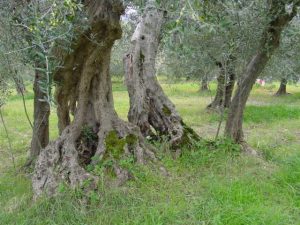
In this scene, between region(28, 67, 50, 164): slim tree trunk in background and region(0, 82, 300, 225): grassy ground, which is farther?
region(28, 67, 50, 164): slim tree trunk in background

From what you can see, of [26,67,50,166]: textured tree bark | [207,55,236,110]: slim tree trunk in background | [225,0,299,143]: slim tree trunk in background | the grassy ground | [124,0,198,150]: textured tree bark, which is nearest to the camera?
the grassy ground

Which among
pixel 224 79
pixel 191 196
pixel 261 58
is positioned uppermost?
pixel 261 58

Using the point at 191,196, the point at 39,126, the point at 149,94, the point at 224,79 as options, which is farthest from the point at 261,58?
the point at 39,126

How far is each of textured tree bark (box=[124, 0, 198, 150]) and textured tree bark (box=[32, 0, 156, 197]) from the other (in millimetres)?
841

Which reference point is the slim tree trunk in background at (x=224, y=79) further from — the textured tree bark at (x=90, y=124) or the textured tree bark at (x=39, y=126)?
the textured tree bark at (x=39, y=126)

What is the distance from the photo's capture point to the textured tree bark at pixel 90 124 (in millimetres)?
5215

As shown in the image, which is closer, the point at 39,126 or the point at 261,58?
the point at 39,126

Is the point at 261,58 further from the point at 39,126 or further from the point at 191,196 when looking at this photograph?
the point at 39,126

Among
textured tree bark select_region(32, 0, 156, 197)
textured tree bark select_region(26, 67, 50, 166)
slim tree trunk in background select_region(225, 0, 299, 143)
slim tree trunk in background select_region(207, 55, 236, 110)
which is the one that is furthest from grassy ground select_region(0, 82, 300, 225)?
slim tree trunk in background select_region(207, 55, 236, 110)

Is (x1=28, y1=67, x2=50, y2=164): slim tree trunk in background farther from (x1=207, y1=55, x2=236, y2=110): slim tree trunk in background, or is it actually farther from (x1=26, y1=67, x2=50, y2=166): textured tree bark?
(x1=207, y1=55, x2=236, y2=110): slim tree trunk in background

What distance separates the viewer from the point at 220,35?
7.04 metres

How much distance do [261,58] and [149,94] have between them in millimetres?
2331

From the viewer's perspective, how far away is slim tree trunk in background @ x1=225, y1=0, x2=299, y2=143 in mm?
6395

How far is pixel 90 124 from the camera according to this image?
6.58 metres
